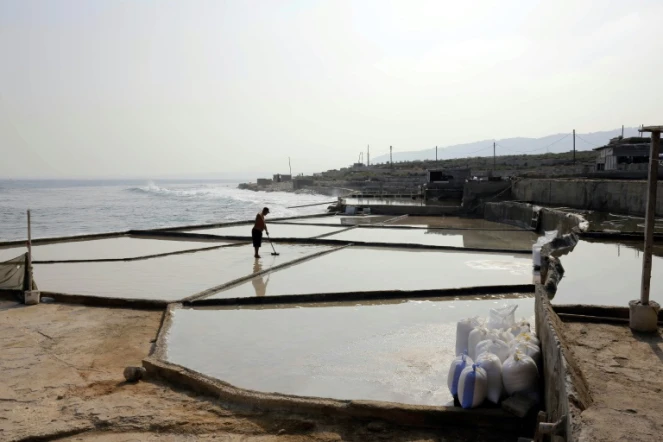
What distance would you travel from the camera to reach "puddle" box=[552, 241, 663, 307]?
20.9ft

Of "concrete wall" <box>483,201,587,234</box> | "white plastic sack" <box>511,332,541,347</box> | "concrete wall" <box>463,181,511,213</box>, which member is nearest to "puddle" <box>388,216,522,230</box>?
"concrete wall" <box>483,201,587,234</box>

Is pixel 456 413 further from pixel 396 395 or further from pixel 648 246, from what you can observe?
pixel 648 246

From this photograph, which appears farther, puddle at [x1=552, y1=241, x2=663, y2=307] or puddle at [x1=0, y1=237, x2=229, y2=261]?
puddle at [x1=0, y1=237, x2=229, y2=261]

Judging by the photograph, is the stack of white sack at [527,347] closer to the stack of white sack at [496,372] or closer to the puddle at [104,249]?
the stack of white sack at [496,372]

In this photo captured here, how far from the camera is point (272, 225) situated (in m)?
18.4

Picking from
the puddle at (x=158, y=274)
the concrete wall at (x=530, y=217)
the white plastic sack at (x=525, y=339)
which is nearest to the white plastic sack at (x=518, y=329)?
the white plastic sack at (x=525, y=339)

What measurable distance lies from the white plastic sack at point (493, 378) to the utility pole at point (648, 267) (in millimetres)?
1444

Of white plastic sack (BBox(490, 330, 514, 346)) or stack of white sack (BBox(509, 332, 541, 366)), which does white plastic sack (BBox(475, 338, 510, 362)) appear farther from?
white plastic sack (BBox(490, 330, 514, 346))

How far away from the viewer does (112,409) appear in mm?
3953

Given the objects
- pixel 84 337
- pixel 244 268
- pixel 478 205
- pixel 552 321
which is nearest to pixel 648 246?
pixel 552 321

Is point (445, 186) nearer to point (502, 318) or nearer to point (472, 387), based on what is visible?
point (502, 318)

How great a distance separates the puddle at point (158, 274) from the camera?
8.22m

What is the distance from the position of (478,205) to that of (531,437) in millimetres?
19104

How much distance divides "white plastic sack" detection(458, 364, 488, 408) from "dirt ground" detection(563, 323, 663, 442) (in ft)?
2.00
